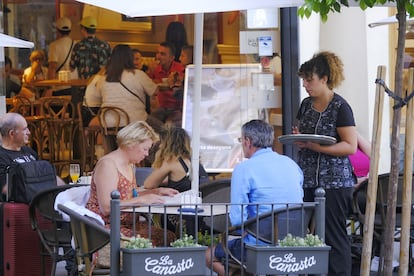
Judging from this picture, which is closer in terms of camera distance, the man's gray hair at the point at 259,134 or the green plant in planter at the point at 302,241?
the green plant in planter at the point at 302,241

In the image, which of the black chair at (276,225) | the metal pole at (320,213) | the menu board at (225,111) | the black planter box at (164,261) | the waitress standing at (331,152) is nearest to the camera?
the black planter box at (164,261)

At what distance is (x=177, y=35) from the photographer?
12688 mm

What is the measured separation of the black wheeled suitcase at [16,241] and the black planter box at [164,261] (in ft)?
8.59

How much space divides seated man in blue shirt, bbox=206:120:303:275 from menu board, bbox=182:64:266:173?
14.0 feet

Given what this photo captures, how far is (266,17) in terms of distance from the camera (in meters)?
10.8

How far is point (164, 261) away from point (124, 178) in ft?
5.57

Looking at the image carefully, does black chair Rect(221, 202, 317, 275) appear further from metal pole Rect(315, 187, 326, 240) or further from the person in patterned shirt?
the person in patterned shirt

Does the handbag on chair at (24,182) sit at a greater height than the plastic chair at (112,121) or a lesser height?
lesser

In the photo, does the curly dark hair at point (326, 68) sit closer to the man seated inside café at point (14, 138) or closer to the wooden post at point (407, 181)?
the wooden post at point (407, 181)

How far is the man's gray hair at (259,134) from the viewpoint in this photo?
6648 mm

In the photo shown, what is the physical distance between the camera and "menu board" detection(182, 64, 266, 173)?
11000 mm

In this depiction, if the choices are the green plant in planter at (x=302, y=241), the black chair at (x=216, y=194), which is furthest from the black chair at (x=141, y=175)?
the green plant in planter at (x=302, y=241)

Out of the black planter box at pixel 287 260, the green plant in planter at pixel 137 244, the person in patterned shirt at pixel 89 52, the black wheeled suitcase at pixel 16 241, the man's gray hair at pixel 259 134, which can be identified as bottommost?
the black wheeled suitcase at pixel 16 241

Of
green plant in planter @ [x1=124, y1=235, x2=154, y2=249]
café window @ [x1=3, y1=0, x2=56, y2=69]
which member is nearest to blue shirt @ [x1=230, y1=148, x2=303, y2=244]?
green plant in planter @ [x1=124, y1=235, x2=154, y2=249]
